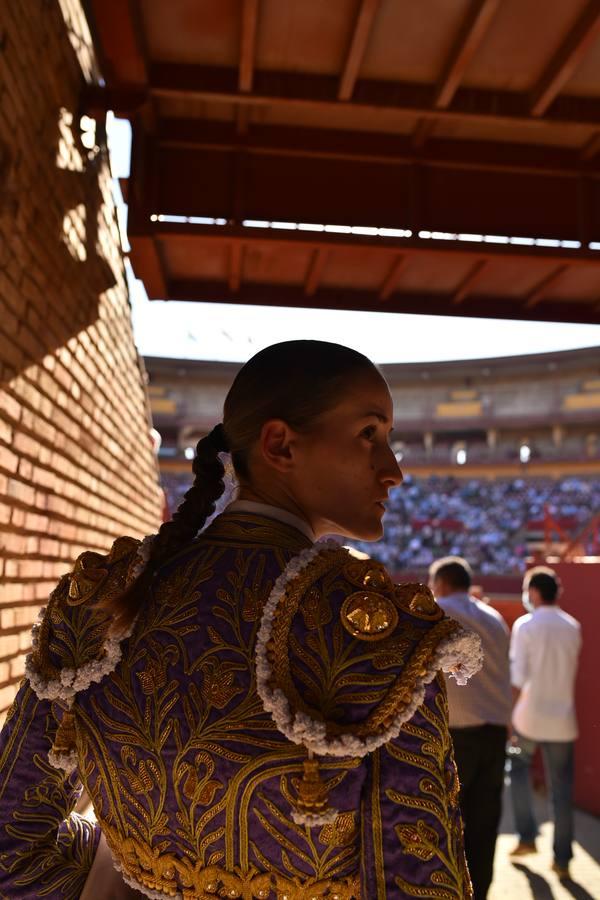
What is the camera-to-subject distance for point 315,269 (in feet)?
16.7

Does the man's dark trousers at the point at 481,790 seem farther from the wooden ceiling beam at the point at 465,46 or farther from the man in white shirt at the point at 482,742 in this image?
the wooden ceiling beam at the point at 465,46

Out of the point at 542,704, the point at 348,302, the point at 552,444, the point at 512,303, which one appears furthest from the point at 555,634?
the point at 552,444

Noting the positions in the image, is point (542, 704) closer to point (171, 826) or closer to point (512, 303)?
point (512, 303)

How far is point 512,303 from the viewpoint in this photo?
18.4ft

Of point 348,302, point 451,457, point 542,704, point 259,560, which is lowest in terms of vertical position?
point 542,704

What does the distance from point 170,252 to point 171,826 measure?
4406 millimetres

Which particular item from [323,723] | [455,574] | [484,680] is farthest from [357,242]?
Answer: [323,723]

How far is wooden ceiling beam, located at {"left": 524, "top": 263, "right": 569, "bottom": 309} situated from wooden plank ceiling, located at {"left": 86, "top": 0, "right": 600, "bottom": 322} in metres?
0.02

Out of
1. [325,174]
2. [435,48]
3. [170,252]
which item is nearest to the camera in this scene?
[435,48]

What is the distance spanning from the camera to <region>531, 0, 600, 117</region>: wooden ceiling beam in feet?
11.9

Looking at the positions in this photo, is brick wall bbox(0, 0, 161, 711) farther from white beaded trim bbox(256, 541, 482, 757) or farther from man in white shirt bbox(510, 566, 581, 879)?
man in white shirt bbox(510, 566, 581, 879)

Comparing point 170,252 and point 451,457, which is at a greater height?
point 451,457

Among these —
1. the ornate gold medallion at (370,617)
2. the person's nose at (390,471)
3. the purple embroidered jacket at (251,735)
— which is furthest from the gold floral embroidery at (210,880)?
the person's nose at (390,471)

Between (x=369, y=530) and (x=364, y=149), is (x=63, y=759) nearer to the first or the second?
(x=369, y=530)
